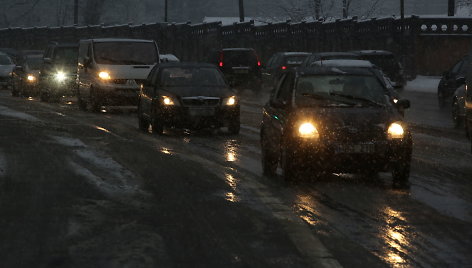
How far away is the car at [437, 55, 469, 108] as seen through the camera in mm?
27031

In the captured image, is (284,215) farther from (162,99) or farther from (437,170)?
(162,99)

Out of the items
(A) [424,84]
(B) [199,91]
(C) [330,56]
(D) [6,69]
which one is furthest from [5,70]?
(B) [199,91]

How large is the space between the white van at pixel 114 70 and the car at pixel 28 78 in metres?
9.77

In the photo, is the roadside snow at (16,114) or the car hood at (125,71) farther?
the car hood at (125,71)

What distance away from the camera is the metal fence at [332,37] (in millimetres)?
47125

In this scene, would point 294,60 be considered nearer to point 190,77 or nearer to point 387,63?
point 387,63

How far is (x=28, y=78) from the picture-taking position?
3850cm

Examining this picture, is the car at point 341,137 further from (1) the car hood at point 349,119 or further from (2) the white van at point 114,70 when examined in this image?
(2) the white van at point 114,70

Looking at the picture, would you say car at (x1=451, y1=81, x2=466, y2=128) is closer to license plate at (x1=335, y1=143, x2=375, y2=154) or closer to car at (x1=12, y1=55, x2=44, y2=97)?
license plate at (x1=335, y1=143, x2=375, y2=154)

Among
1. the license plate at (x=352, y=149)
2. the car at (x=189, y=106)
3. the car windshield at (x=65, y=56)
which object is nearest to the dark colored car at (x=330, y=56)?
the car windshield at (x=65, y=56)

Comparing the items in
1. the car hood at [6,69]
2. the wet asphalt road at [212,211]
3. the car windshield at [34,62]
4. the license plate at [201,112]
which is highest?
the car windshield at [34,62]

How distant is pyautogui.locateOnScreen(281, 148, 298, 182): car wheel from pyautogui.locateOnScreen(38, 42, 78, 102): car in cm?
2183

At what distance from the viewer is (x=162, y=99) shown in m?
20.5

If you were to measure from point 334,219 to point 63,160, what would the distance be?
6.36 meters
